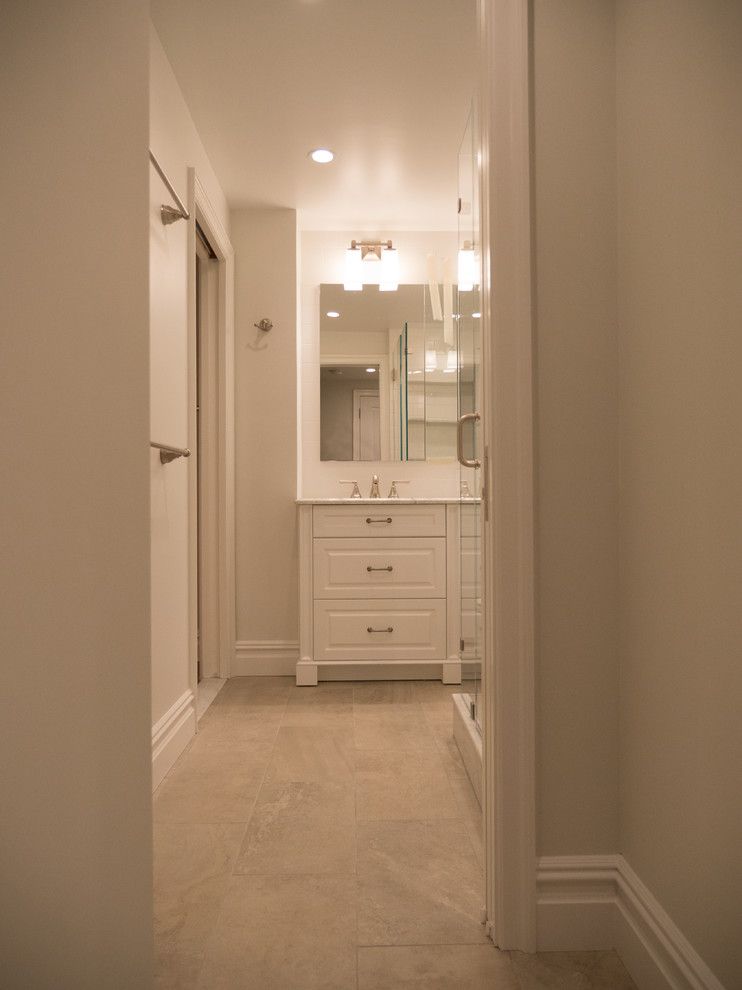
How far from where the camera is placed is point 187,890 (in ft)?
4.88

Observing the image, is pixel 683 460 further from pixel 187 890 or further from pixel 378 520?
pixel 378 520

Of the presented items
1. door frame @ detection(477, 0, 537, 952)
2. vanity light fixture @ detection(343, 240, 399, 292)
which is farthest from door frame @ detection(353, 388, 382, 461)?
door frame @ detection(477, 0, 537, 952)

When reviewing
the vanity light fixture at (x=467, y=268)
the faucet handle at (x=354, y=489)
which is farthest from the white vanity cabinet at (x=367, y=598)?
the vanity light fixture at (x=467, y=268)

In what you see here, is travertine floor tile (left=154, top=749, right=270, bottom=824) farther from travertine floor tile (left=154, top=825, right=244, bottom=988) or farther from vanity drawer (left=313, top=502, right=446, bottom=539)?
vanity drawer (left=313, top=502, right=446, bottom=539)

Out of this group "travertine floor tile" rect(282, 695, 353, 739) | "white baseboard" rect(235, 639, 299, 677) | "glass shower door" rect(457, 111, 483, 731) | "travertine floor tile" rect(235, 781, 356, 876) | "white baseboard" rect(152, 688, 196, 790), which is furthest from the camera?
"white baseboard" rect(235, 639, 299, 677)

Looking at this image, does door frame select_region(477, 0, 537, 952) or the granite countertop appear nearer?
door frame select_region(477, 0, 537, 952)

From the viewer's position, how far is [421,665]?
10.5 feet

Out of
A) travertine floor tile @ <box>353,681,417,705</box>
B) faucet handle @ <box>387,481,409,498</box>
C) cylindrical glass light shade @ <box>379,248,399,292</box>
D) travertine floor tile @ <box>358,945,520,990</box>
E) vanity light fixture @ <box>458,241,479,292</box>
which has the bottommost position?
travertine floor tile @ <box>353,681,417,705</box>

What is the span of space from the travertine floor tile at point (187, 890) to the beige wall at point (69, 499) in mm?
206

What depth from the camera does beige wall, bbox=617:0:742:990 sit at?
3.03 ft

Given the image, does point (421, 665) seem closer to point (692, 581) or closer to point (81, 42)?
point (692, 581)

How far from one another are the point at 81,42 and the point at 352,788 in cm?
191

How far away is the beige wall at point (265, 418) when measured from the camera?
3467 mm

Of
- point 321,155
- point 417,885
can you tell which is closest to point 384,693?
point 417,885
